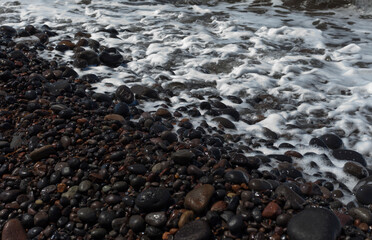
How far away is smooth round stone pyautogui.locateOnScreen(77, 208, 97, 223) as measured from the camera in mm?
2137

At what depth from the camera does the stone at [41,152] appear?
2.64 m

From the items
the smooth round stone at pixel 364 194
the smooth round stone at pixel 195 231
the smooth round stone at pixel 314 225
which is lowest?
the smooth round stone at pixel 364 194

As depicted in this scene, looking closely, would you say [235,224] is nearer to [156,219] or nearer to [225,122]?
[156,219]

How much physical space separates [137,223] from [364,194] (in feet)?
5.86

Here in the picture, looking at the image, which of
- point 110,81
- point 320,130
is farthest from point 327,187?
point 110,81

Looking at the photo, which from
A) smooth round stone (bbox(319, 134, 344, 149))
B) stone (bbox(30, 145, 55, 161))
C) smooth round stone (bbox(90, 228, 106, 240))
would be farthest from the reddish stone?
stone (bbox(30, 145, 55, 161))

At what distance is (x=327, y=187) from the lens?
260 centimetres

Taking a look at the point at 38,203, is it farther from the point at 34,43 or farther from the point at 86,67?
the point at 34,43

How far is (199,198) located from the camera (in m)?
2.21

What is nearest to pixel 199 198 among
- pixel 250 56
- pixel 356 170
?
pixel 356 170

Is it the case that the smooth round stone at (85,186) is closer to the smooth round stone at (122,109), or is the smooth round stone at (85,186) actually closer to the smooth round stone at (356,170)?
the smooth round stone at (122,109)

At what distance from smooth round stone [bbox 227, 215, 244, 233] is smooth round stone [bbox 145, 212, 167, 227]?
1.44 ft

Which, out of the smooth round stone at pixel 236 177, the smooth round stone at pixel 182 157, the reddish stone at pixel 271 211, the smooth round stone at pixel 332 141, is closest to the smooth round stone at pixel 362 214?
the reddish stone at pixel 271 211

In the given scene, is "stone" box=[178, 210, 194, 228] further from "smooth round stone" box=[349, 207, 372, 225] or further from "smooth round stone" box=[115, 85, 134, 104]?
"smooth round stone" box=[115, 85, 134, 104]
